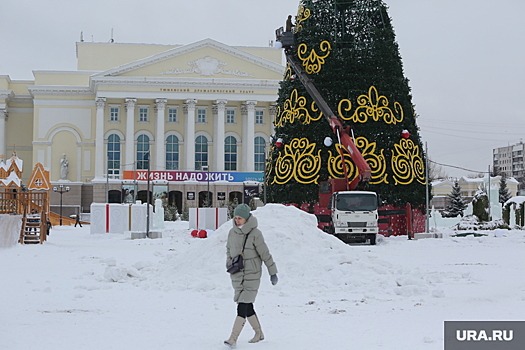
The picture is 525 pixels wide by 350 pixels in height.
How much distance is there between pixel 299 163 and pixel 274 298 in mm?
17647

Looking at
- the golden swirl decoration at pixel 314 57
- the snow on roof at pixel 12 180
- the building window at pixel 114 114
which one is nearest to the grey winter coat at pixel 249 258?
the snow on roof at pixel 12 180

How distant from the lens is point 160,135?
247 ft

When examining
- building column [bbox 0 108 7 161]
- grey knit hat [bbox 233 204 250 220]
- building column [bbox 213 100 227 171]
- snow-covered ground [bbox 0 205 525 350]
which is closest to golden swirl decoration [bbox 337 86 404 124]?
snow-covered ground [bbox 0 205 525 350]

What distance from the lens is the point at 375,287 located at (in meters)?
13.1

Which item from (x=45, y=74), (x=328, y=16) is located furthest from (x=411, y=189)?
(x=45, y=74)

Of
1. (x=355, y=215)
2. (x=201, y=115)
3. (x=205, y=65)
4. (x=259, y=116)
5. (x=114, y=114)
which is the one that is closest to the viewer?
(x=355, y=215)

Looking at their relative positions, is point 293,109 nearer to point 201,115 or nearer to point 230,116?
point 201,115

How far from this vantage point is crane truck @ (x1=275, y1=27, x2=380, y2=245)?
2630cm

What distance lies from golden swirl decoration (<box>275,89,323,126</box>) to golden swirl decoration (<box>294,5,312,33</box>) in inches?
111

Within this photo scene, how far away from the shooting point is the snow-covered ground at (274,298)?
895 cm

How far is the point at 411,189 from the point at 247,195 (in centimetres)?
4242

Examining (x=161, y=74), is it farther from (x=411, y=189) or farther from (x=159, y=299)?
(x=159, y=299)

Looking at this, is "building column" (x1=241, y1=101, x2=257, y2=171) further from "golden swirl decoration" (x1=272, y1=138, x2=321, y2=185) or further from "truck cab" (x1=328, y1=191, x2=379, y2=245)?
"truck cab" (x1=328, y1=191, x2=379, y2=245)

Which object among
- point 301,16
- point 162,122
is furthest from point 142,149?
A: point 301,16
